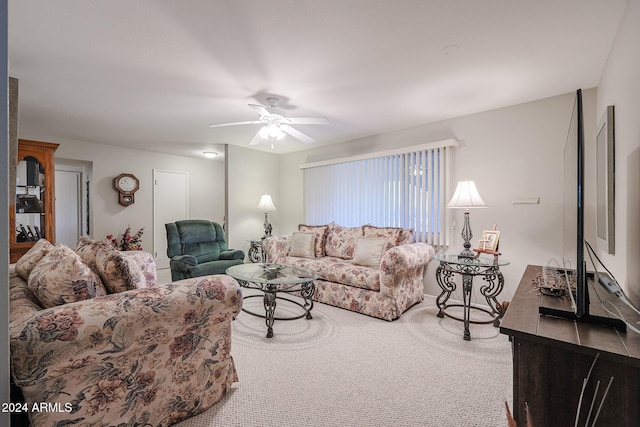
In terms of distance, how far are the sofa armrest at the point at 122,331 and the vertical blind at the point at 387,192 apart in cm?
281

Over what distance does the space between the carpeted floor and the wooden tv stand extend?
63 centimetres

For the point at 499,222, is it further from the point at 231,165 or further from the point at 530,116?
the point at 231,165

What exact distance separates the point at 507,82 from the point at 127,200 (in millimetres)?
5838

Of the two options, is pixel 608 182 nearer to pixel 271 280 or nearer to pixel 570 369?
pixel 570 369

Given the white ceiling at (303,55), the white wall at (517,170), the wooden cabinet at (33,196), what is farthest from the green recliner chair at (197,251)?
the white wall at (517,170)

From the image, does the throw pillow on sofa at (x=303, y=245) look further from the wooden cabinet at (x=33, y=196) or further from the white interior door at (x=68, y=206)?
the white interior door at (x=68, y=206)

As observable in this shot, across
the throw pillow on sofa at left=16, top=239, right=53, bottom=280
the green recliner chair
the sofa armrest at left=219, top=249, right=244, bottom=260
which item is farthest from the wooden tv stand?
the sofa armrest at left=219, top=249, right=244, bottom=260

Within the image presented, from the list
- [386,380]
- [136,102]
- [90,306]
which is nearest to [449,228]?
[386,380]

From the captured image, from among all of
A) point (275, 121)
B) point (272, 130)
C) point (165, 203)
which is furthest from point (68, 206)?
point (275, 121)

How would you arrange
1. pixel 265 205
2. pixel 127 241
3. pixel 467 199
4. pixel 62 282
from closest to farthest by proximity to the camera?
pixel 62 282
pixel 467 199
pixel 265 205
pixel 127 241

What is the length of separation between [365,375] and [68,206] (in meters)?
5.87

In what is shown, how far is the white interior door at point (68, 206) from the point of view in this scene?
504cm

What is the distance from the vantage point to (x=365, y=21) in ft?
5.76

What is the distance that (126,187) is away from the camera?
520cm
